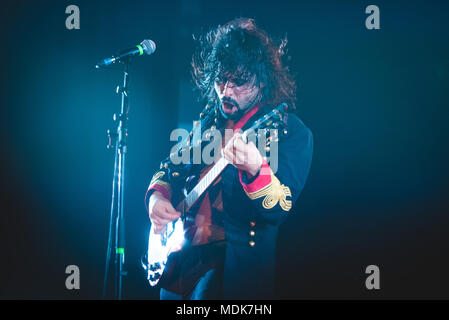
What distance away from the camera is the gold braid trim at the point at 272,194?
148 cm

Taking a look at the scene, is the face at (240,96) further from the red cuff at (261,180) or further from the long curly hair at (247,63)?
the red cuff at (261,180)

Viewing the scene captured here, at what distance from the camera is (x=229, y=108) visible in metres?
1.81

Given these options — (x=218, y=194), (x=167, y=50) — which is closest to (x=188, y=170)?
(x=218, y=194)

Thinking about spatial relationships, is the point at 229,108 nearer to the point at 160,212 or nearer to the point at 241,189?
the point at 241,189

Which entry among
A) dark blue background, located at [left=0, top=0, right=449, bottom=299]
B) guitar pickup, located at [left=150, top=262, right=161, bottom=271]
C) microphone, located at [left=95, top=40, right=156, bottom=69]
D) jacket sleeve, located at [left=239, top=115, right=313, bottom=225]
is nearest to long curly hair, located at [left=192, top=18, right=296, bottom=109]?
dark blue background, located at [left=0, top=0, right=449, bottom=299]

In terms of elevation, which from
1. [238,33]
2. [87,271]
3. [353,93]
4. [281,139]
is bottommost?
[87,271]

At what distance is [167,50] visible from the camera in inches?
87.4

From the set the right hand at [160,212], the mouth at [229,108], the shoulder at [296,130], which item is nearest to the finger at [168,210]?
the right hand at [160,212]

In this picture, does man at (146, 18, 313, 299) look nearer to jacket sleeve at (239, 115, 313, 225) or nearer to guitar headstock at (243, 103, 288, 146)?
jacket sleeve at (239, 115, 313, 225)

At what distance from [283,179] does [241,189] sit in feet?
0.65

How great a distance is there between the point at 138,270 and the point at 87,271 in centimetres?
35
